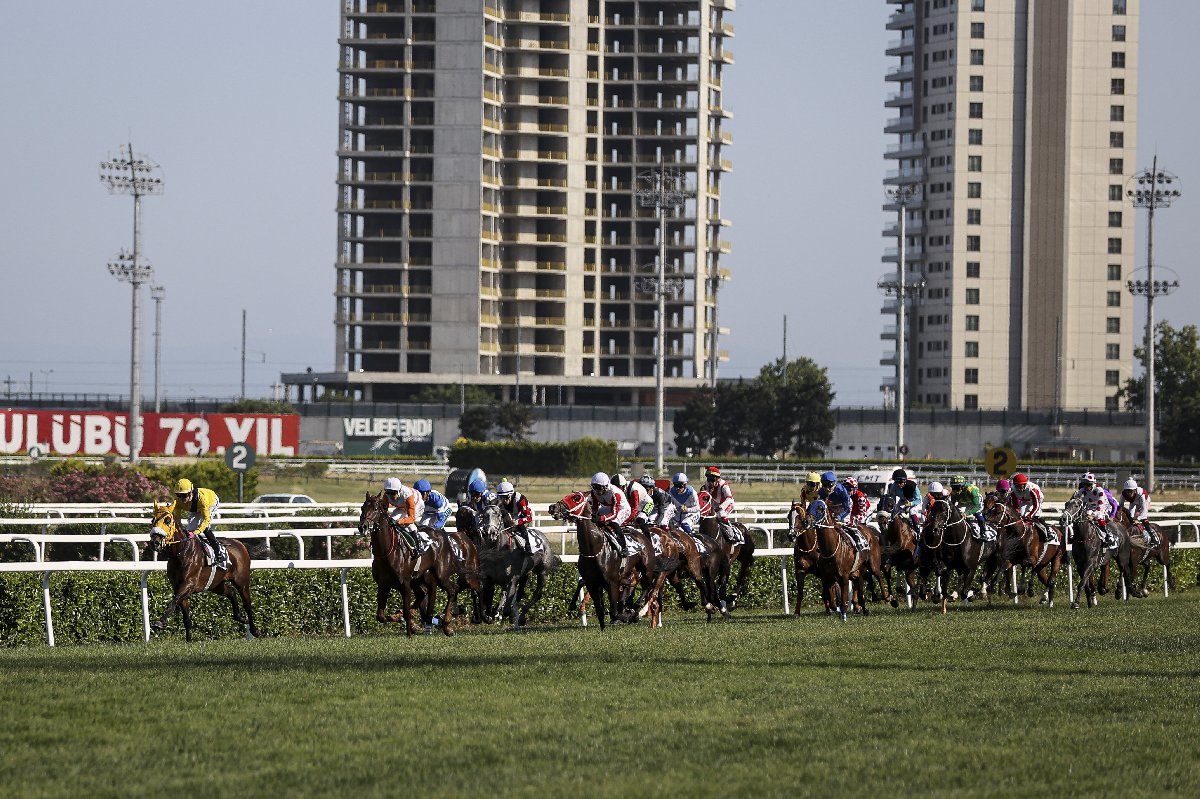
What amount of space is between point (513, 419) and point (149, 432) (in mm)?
23559

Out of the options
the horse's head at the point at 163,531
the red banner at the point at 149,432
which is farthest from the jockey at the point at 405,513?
the red banner at the point at 149,432

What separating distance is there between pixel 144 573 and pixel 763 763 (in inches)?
357

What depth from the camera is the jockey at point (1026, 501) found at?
73.8 feet

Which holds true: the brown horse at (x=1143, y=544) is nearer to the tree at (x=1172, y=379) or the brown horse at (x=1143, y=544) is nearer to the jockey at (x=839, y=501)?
the jockey at (x=839, y=501)

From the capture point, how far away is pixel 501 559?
18.4 meters

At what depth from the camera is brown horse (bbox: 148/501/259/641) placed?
16.3 metres

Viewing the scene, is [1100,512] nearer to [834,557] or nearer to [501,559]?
[834,557]

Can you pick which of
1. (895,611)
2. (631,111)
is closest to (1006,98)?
(631,111)

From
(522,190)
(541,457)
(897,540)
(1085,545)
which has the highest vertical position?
(522,190)

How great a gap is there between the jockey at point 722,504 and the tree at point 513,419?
6752cm

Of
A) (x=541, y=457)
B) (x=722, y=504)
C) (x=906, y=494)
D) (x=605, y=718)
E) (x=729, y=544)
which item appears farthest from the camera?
(x=541, y=457)

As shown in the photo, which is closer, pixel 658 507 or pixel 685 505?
pixel 658 507

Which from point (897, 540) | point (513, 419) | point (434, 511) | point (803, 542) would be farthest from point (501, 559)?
point (513, 419)

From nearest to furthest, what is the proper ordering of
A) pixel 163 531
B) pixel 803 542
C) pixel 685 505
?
pixel 163 531
pixel 803 542
pixel 685 505
